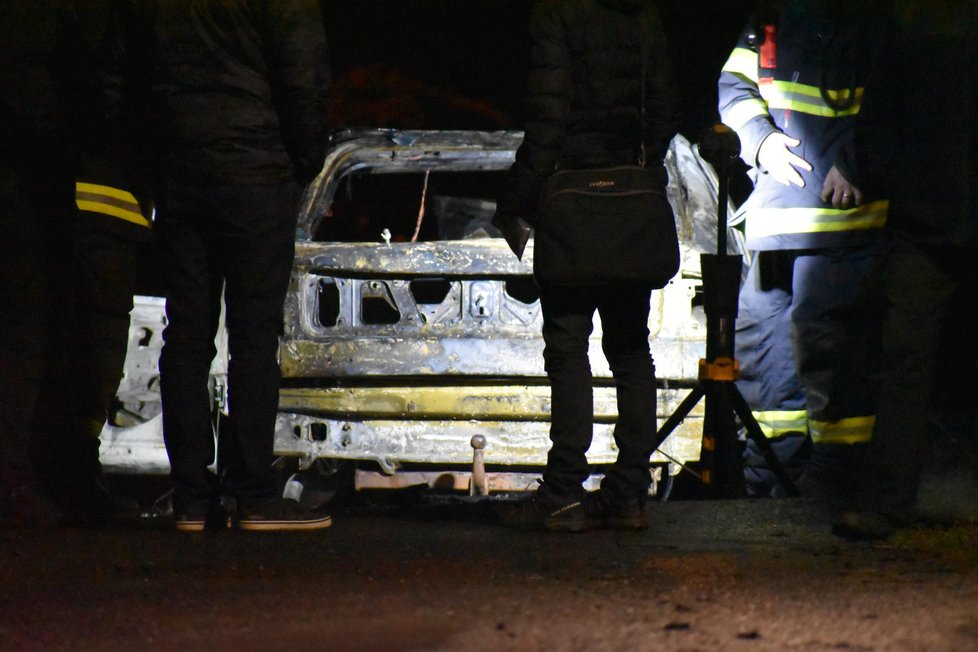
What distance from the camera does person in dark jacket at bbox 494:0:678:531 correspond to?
413 cm

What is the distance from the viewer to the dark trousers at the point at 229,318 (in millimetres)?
4023

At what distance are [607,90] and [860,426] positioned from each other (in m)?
1.98

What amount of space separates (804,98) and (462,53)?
644 centimetres

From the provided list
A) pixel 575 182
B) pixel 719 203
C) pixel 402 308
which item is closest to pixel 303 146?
pixel 575 182

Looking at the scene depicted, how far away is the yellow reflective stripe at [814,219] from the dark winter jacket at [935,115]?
3.60 feet

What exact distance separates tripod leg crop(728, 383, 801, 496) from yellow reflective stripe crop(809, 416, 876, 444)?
0.29 meters

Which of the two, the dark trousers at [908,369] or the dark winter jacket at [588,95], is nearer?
the dark trousers at [908,369]

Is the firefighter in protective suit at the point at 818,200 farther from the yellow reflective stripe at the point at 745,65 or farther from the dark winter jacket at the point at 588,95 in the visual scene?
the dark winter jacket at the point at 588,95

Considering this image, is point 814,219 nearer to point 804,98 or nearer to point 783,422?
point 804,98

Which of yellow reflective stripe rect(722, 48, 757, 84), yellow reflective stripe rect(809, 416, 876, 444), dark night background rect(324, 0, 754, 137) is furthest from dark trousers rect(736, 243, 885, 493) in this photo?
dark night background rect(324, 0, 754, 137)

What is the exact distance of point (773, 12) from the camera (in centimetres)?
563

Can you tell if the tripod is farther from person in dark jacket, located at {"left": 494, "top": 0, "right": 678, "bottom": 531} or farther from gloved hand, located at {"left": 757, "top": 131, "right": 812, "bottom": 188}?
person in dark jacket, located at {"left": 494, "top": 0, "right": 678, "bottom": 531}

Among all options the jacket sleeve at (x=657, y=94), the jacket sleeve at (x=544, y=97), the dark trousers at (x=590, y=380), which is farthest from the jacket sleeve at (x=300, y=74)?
the jacket sleeve at (x=657, y=94)

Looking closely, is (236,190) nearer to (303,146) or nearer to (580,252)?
(303,146)
